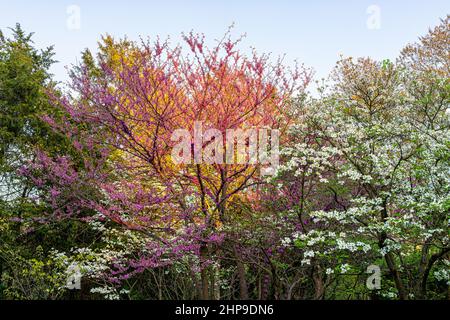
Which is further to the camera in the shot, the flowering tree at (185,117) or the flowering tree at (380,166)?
the flowering tree at (185,117)

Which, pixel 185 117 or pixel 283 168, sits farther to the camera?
pixel 185 117

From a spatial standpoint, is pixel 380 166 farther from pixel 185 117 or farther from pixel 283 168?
pixel 185 117

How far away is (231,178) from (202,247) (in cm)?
142

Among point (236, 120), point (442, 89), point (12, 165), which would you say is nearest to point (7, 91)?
point (12, 165)

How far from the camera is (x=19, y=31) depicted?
13.3 meters

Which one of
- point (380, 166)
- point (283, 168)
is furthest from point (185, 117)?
point (380, 166)

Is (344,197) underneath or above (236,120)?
underneath

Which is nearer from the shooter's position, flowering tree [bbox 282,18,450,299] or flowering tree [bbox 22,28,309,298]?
flowering tree [bbox 282,18,450,299]
